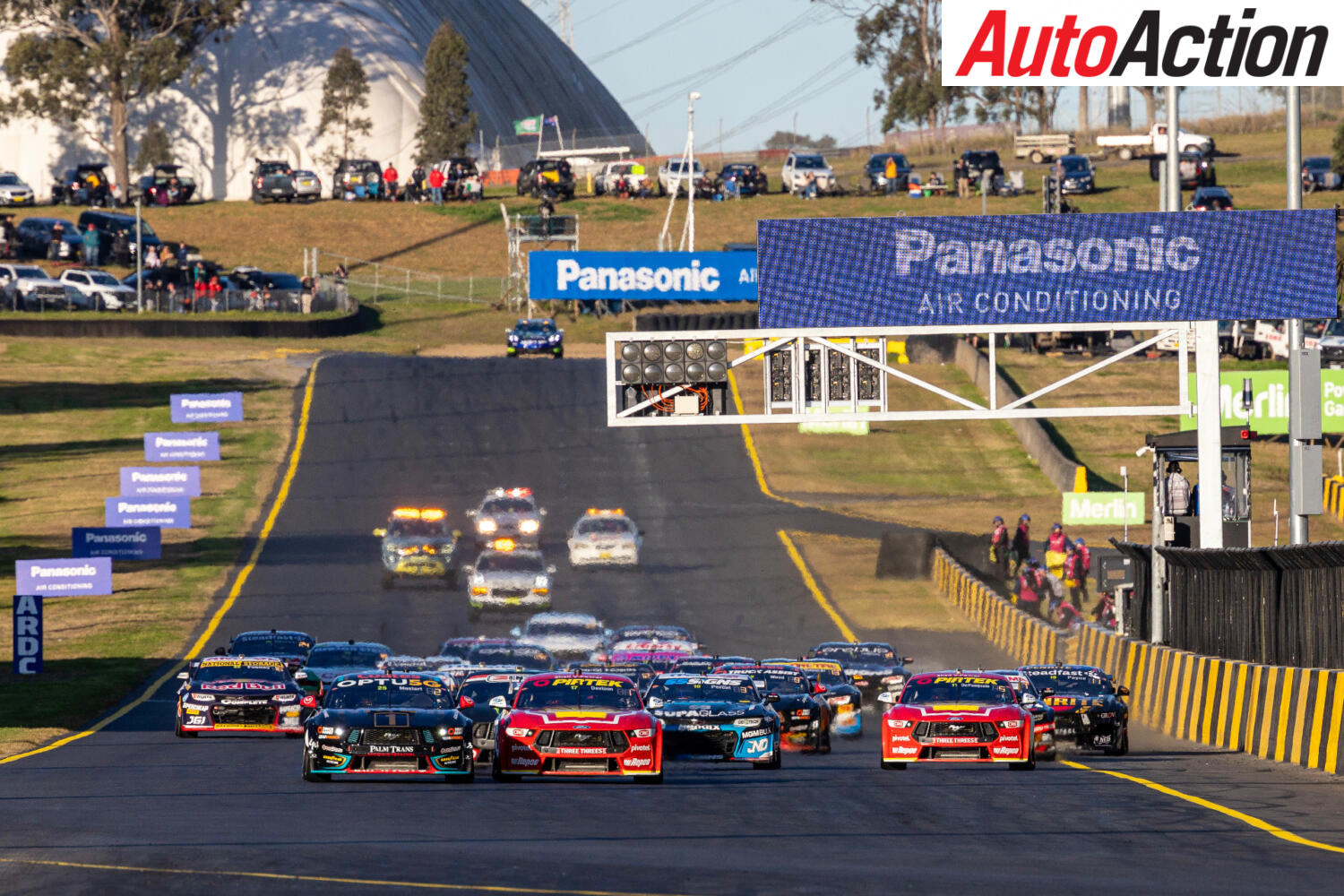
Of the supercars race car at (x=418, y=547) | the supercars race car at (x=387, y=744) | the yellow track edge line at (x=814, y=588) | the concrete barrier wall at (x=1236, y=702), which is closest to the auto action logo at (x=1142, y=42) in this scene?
the concrete barrier wall at (x=1236, y=702)

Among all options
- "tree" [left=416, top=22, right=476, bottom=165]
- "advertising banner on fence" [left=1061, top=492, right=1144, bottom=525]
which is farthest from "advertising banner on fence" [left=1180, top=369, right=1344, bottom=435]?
"tree" [left=416, top=22, right=476, bottom=165]

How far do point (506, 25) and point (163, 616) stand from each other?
12395 centimetres

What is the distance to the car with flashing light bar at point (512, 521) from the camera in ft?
152

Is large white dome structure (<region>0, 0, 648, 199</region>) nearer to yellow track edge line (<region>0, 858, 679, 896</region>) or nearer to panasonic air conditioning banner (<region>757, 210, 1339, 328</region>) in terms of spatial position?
panasonic air conditioning banner (<region>757, 210, 1339, 328</region>)

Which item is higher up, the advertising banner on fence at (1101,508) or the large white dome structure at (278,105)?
the large white dome structure at (278,105)

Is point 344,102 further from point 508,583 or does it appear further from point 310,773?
point 310,773

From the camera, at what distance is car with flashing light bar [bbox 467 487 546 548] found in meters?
46.3

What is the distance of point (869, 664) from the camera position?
102 ft

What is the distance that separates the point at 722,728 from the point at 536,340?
48.9 m

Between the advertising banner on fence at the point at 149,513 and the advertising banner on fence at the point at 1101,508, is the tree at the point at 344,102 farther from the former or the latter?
the advertising banner on fence at the point at 1101,508

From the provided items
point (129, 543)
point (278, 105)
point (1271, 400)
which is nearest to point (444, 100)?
point (278, 105)

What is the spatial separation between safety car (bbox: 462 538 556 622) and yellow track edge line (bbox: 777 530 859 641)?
5.67m

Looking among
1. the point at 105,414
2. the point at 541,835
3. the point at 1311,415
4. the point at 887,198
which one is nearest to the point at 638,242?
the point at 887,198

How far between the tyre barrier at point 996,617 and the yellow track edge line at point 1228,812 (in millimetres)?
11814
